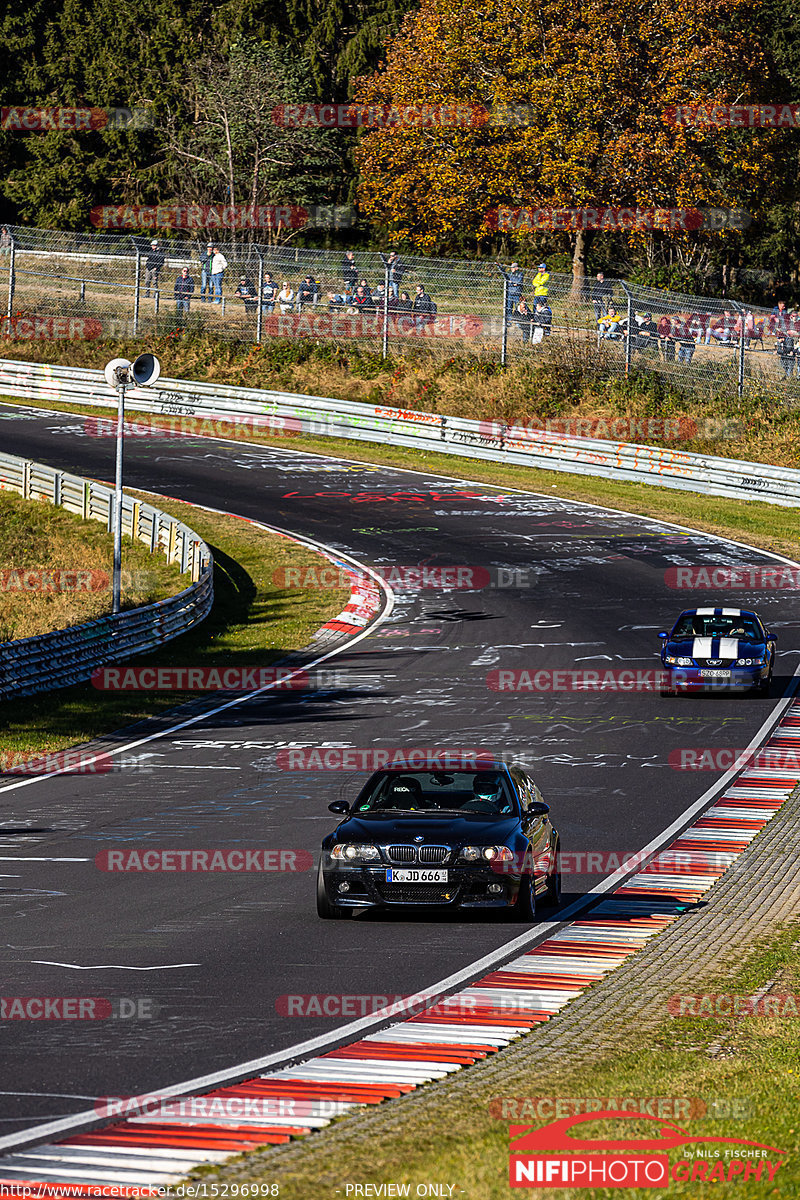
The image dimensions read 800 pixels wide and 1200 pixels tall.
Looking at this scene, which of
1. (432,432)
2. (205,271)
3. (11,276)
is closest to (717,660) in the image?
(432,432)

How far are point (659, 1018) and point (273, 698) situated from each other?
15.2 meters

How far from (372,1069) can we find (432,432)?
40500 millimetres

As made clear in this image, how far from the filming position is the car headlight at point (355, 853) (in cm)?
1259

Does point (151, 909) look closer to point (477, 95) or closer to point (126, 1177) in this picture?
point (126, 1177)

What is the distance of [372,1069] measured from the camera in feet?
29.2

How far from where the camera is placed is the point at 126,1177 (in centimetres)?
696

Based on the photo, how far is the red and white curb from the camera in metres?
7.11

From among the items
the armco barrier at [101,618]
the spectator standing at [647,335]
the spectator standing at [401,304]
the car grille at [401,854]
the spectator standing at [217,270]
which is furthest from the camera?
the spectator standing at [217,270]

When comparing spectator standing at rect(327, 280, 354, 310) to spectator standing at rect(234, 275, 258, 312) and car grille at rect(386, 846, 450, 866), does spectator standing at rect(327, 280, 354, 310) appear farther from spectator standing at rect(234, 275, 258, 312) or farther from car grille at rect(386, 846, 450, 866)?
car grille at rect(386, 846, 450, 866)

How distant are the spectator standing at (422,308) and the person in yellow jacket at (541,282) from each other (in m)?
3.74

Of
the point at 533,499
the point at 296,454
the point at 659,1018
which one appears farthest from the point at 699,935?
the point at 296,454

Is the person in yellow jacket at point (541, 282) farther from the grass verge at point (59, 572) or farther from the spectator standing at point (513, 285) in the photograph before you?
the grass verge at point (59, 572)

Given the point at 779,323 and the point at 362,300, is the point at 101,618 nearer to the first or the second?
the point at 779,323

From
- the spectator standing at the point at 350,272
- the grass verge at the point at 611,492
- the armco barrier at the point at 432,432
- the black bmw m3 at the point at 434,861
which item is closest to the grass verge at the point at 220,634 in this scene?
the grass verge at the point at 611,492
